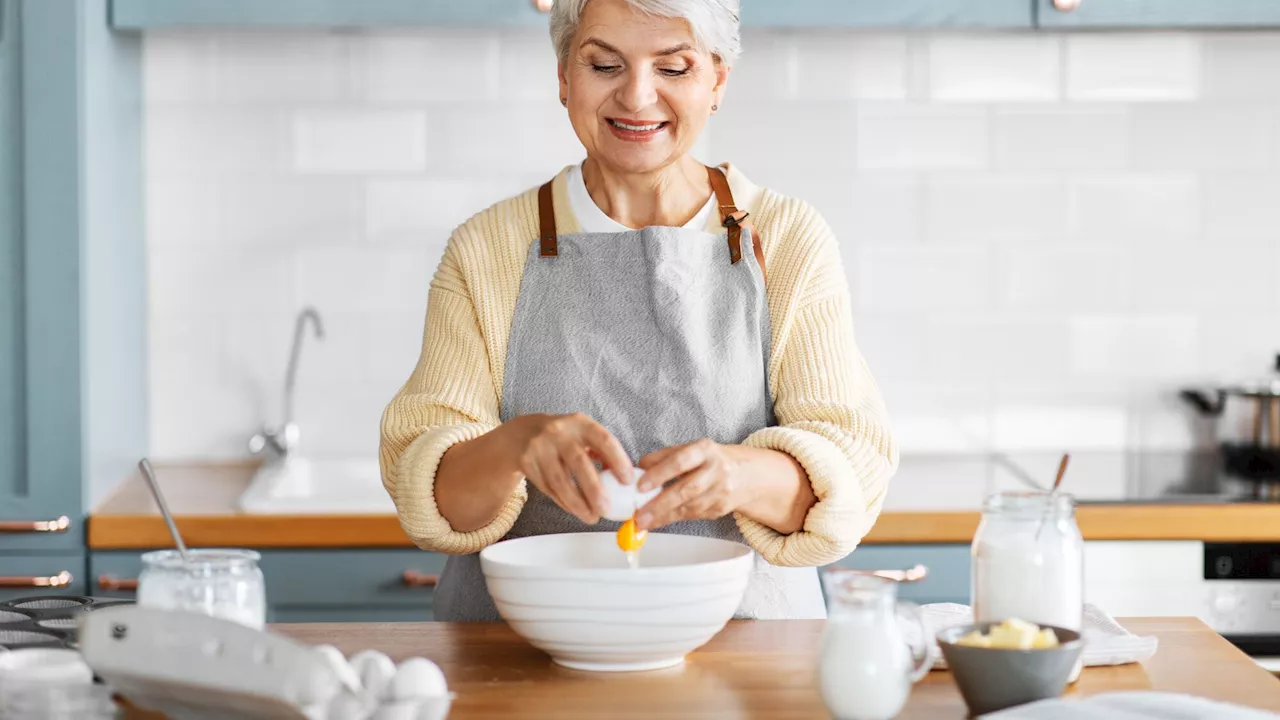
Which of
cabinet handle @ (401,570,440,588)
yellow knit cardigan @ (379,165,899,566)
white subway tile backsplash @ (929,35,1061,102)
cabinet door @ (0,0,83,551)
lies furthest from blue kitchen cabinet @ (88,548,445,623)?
white subway tile backsplash @ (929,35,1061,102)

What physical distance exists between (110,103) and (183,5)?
0.24 metres

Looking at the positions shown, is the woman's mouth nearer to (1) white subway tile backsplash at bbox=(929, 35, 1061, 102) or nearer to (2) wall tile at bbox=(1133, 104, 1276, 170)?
(1) white subway tile backsplash at bbox=(929, 35, 1061, 102)

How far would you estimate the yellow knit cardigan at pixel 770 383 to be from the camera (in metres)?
1.56

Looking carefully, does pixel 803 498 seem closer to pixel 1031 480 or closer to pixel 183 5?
pixel 1031 480

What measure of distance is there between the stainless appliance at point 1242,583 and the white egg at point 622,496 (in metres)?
1.51

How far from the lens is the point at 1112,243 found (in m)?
3.07

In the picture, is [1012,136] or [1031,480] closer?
[1031,480]

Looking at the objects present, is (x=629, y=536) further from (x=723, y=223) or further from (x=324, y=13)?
(x=324, y=13)

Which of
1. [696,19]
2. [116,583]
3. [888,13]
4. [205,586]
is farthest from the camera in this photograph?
[888,13]

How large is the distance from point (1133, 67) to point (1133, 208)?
30 centimetres

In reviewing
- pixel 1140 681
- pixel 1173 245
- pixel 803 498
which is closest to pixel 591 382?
pixel 803 498

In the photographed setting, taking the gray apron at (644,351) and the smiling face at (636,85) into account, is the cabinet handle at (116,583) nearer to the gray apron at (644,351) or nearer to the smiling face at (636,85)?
the gray apron at (644,351)

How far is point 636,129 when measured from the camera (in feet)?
5.64

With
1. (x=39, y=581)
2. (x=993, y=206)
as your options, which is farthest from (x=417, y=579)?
(x=993, y=206)
